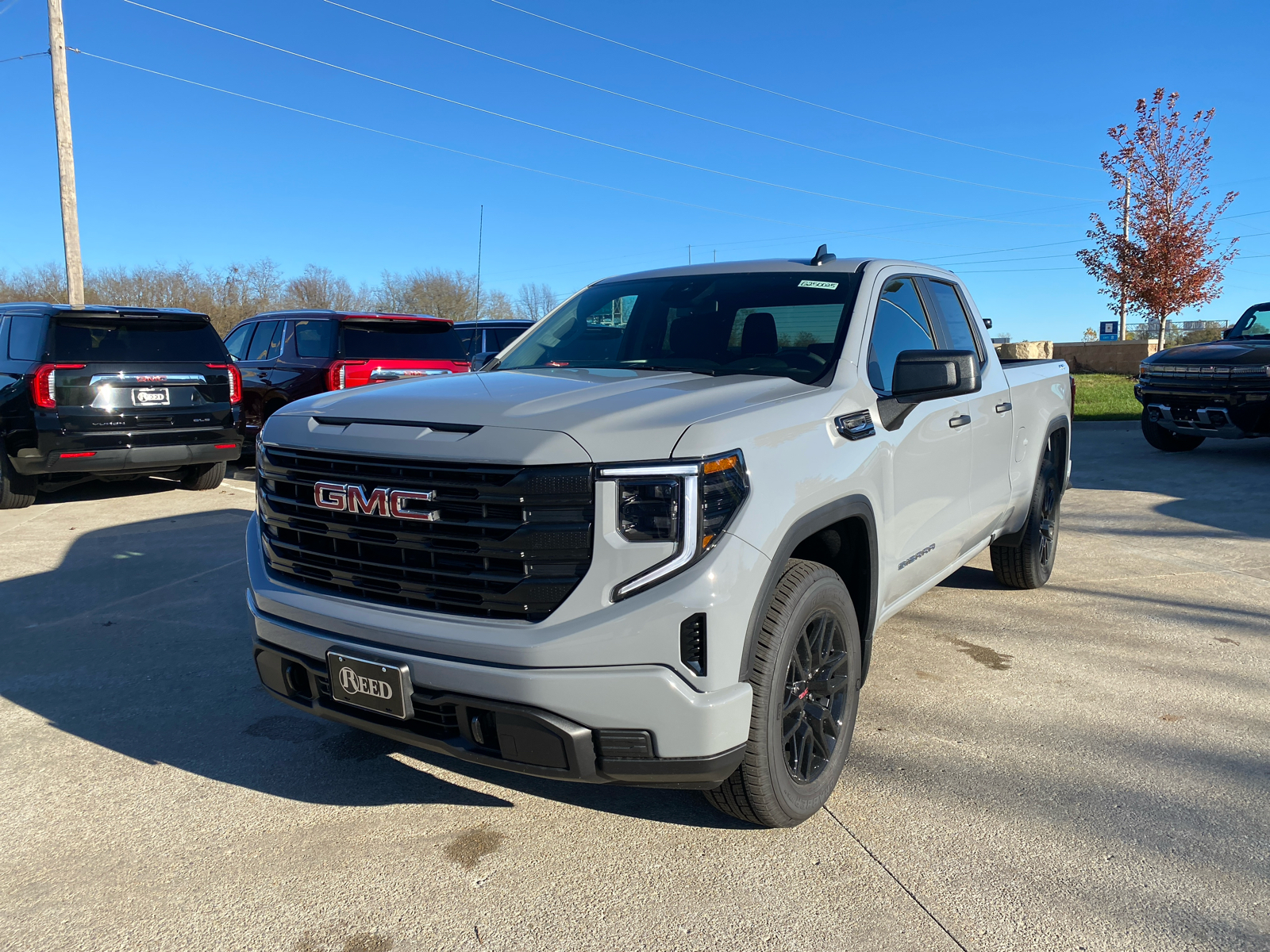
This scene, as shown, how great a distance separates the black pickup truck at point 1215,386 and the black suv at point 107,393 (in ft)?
Result: 34.2

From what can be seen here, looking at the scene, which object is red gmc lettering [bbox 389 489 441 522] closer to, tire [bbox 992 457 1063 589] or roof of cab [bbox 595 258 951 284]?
roof of cab [bbox 595 258 951 284]

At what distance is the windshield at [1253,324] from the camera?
11.8 m

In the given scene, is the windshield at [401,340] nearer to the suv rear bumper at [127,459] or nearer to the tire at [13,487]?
the suv rear bumper at [127,459]

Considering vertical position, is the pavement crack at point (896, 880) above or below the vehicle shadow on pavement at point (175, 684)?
above

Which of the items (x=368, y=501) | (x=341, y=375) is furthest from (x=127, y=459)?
(x=368, y=501)

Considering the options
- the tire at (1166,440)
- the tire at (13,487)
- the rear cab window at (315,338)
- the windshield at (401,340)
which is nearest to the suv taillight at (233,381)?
the rear cab window at (315,338)

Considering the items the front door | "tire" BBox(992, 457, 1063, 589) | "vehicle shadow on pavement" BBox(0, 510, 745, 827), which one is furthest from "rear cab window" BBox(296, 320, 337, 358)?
the front door

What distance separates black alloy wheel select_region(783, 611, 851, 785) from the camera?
2945mm

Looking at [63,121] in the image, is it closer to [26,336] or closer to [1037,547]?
[26,336]

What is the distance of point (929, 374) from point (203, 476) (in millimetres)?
8391

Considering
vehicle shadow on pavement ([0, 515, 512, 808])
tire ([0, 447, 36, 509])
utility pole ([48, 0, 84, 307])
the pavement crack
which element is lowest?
vehicle shadow on pavement ([0, 515, 512, 808])

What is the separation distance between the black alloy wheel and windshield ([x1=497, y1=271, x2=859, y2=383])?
3.00 feet

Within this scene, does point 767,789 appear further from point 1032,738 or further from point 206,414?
point 206,414

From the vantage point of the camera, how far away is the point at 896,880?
108 inches
